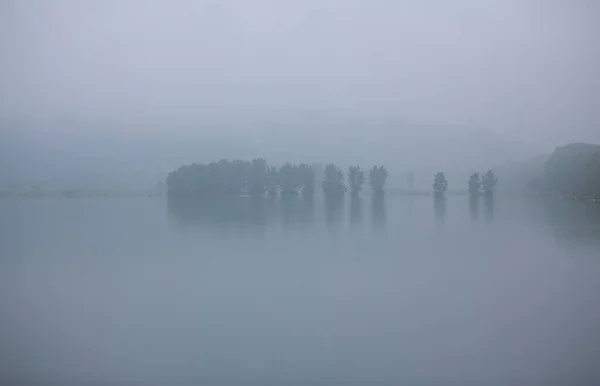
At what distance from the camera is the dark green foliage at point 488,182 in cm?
4162

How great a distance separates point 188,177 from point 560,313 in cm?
4080

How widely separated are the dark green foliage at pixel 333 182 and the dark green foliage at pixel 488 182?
39.2 feet

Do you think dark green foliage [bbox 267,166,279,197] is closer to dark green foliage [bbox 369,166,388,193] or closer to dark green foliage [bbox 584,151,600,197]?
dark green foliage [bbox 369,166,388,193]

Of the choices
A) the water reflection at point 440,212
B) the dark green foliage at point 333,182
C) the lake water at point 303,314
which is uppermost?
the dark green foliage at point 333,182

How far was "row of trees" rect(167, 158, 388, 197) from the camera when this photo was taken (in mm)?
42719

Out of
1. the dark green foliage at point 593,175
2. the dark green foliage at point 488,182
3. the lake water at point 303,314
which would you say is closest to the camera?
the lake water at point 303,314

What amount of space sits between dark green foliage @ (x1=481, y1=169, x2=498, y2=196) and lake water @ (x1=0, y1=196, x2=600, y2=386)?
32.2 metres

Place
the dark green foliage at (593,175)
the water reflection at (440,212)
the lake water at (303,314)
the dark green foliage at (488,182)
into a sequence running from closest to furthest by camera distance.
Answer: the lake water at (303,314), the water reflection at (440,212), the dark green foliage at (593,175), the dark green foliage at (488,182)

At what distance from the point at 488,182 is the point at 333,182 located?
1317 centimetres

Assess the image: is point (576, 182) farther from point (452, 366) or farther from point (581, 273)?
point (452, 366)

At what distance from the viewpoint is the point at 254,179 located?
42.6 m

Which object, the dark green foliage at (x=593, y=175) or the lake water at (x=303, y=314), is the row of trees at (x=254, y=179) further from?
the lake water at (x=303, y=314)

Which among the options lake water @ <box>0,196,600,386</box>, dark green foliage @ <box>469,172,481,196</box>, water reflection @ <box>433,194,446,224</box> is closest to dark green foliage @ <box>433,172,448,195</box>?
dark green foliage @ <box>469,172,481,196</box>

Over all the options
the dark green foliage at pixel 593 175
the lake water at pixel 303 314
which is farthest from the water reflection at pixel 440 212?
the dark green foliage at pixel 593 175
